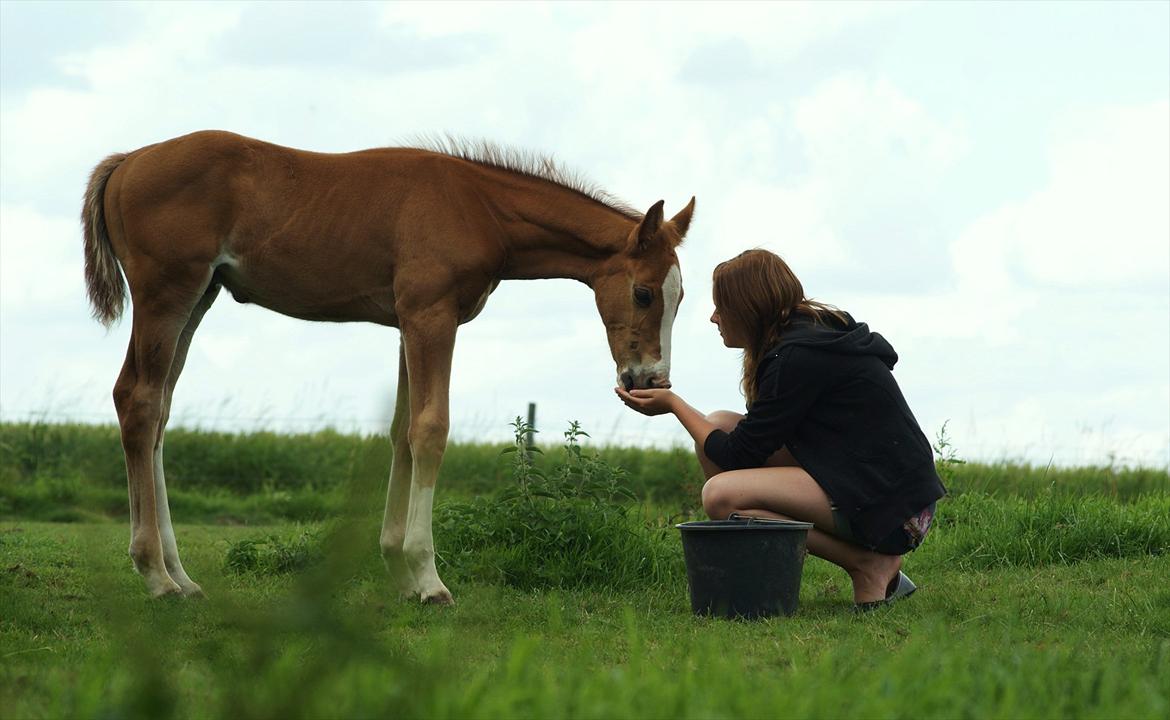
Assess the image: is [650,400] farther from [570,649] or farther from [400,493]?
[570,649]

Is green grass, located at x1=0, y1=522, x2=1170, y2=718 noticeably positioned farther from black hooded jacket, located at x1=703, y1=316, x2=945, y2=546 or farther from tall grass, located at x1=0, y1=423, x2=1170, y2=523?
tall grass, located at x1=0, y1=423, x2=1170, y2=523

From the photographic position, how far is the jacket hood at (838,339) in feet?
17.3

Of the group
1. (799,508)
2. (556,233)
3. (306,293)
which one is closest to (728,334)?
(799,508)

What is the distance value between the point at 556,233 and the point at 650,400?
41.6 inches

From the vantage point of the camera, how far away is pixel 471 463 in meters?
13.6

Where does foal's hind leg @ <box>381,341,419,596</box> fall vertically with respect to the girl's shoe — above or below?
above

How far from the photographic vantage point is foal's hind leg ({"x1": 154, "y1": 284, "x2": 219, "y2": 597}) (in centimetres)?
585

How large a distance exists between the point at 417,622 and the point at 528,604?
0.59m

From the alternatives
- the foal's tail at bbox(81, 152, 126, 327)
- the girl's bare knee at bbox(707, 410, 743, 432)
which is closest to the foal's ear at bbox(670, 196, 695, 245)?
the girl's bare knee at bbox(707, 410, 743, 432)

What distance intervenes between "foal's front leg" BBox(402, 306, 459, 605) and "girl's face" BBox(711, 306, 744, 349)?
4.10 ft

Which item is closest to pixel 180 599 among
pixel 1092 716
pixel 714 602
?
pixel 714 602

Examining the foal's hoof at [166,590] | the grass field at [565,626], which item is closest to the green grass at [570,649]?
the grass field at [565,626]

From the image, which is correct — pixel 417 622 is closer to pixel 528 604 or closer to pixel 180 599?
pixel 528 604

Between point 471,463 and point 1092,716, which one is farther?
point 471,463
